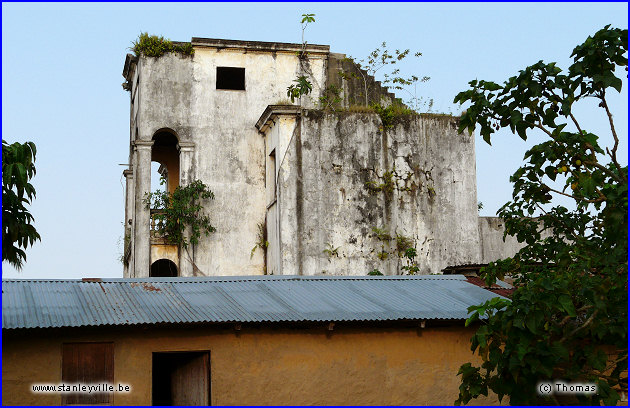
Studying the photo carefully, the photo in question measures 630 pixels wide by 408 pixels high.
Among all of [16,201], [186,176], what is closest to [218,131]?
[186,176]

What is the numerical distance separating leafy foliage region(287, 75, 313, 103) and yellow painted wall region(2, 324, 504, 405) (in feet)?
34.4

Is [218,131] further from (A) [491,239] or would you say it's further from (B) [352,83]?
(A) [491,239]

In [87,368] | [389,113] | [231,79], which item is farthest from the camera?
[231,79]

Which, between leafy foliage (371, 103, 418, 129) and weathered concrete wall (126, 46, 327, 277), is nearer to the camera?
leafy foliage (371, 103, 418, 129)

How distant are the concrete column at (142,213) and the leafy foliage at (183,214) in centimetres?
22

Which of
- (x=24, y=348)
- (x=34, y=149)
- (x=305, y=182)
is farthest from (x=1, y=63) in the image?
(x=305, y=182)

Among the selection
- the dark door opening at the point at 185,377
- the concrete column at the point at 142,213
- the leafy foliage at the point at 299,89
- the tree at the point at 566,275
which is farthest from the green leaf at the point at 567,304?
the concrete column at the point at 142,213

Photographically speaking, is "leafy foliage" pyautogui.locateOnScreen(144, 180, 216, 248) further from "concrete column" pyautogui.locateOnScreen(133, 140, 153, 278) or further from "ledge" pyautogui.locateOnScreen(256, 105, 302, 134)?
"ledge" pyautogui.locateOnScreen(256, 105, 302, 134)

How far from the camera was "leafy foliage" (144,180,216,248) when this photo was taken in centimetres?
2145

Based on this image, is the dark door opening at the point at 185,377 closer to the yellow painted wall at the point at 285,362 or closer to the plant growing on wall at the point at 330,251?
the yellow painted wall at the point at 285,362

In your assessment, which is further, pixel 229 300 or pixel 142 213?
pixel 142 213

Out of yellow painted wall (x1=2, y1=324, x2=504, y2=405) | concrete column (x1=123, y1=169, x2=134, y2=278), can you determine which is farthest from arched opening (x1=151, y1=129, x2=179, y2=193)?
yellow painted wall (x1=2, y1=324, x2=504, y2=405)

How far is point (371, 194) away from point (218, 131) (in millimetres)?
4477

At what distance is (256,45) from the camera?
74.4 feet
